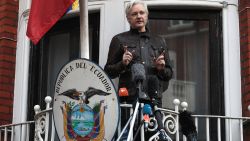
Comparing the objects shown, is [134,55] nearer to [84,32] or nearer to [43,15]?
[84,32]

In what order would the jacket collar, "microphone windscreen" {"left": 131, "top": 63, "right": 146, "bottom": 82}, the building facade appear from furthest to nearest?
the building facade → the jacket collar → "microphone windscreen" {"left": 131, "top": 63, "right": 146, "bottom": 82}

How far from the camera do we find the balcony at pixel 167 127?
800 cm

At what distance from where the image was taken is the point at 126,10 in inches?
327

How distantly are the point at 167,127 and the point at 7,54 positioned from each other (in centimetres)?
226

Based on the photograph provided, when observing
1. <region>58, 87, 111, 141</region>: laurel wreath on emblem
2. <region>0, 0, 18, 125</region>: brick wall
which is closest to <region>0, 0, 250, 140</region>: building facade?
<region>0, 0, 18, 125</region>: brick wall

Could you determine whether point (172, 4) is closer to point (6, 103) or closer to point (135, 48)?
point (135, 48)

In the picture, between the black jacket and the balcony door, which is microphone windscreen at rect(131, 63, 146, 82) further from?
the balcony door

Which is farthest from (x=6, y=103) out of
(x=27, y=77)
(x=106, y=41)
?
(x=106, y=41)

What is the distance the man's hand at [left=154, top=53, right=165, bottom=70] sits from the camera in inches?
307

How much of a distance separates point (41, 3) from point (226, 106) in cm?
215

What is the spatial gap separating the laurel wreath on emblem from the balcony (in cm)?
22

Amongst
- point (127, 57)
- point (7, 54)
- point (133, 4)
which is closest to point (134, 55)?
point (127, 57)

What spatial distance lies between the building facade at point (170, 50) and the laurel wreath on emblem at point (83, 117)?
1018mm

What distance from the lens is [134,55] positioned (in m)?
8.16
